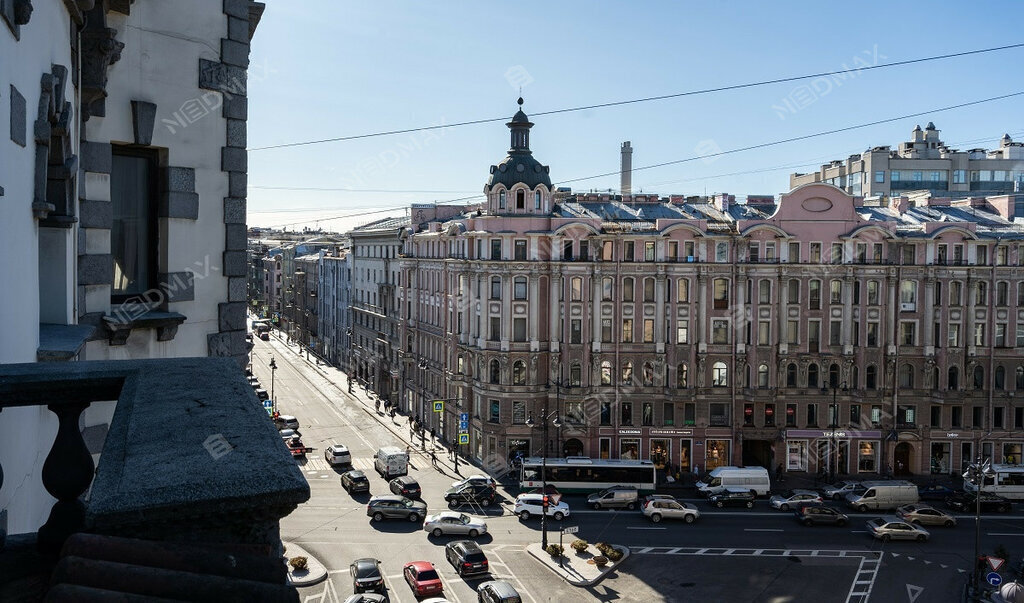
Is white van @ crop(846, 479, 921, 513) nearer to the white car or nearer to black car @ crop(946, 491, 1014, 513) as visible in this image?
black car @ crop(946, 491, 1014, 513)

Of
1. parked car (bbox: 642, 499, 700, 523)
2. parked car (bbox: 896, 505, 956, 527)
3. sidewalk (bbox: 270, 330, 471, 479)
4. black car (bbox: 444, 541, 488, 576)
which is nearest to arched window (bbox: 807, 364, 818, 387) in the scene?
parked car (bbox: 896, 505, 956, 527)

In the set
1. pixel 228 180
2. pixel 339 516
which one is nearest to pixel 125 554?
pixel 228 180

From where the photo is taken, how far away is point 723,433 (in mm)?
48938

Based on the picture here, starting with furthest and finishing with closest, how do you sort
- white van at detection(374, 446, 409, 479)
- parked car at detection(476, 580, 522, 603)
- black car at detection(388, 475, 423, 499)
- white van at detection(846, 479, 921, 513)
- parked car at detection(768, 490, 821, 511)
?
white van at detection(374, 446, 409, 479) < white van at detection(846, 479, 921, 513) < parked car at detection(768, 490, 821, 511) < black car at detection(388, 475, 423, 499) < parked car at detection(476, 580, 522, 603)

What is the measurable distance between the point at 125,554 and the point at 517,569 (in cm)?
3046

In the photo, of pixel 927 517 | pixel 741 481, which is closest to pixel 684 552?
pixel 741 481

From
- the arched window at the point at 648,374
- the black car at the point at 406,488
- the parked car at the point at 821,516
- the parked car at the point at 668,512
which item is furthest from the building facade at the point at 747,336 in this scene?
the parked car at the point at 821,516

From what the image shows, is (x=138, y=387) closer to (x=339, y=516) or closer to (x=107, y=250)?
(x=107, y=250)

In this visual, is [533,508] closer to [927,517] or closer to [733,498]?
[733,498]

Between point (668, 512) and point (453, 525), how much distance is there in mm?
10832

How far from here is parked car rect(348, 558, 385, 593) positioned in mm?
27703

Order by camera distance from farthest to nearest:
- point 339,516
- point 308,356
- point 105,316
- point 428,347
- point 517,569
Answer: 1. point 308,356
2. point 428,347
3. point 339,516
4. point 517,569
5. point 105,316

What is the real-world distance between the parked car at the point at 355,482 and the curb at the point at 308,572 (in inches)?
376

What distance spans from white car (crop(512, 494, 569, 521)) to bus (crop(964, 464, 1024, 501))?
21986mm
